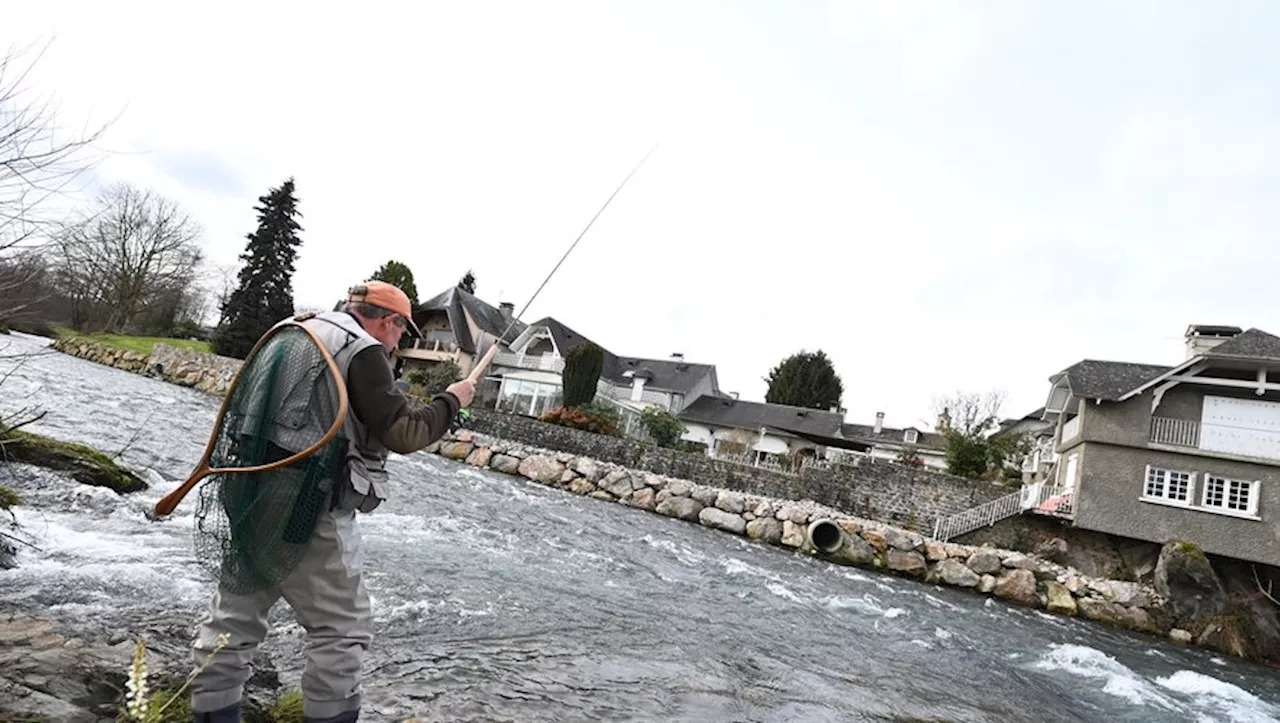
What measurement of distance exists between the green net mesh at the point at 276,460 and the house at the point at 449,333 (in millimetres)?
40336

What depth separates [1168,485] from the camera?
19.0 meters

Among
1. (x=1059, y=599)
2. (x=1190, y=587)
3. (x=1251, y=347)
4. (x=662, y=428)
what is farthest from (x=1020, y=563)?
(x=662, y=428)

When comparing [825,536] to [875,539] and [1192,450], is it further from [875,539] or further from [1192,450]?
[1192,450]

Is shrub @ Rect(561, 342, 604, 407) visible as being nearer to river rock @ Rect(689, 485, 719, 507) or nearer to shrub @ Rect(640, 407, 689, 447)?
shrub @ Rect(640, 407, 689, 447)

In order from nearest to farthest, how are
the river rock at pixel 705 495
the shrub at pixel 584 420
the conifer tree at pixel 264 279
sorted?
the river rock at pixel 705 495, the shrub at pixel 584 420, the conifer tree at pixel 264 279

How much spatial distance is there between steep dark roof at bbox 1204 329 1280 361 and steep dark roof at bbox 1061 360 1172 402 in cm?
136

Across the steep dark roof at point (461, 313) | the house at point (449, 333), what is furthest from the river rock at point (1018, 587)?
the house at point (449, 333)

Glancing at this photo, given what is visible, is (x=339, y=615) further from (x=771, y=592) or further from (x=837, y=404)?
(x=837, y=404)

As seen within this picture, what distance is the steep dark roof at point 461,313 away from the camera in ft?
142

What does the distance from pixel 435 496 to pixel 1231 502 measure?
815 inches

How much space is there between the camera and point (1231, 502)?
60.3 ft

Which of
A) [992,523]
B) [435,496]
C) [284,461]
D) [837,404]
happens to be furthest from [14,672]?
[837,404]

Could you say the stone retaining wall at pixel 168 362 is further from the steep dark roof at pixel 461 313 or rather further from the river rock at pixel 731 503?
the river rock at pixel 731 503

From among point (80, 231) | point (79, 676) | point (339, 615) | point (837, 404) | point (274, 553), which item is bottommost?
point (79, 676)
